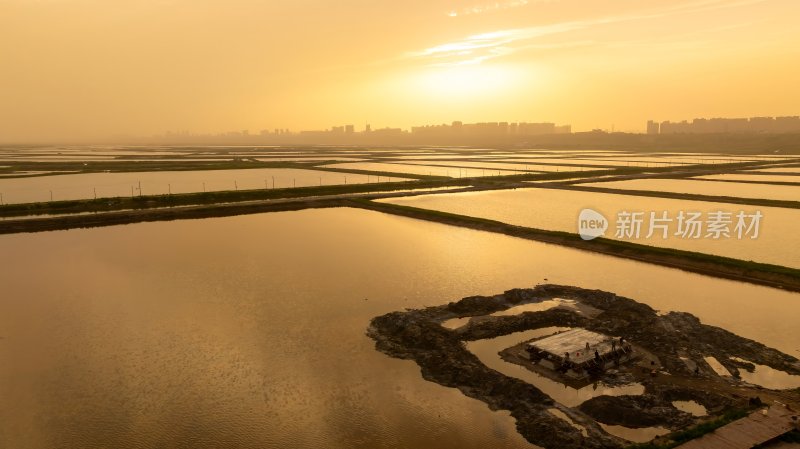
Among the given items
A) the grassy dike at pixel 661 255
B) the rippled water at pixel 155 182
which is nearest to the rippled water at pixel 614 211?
the grassy dike at pixel 661 255

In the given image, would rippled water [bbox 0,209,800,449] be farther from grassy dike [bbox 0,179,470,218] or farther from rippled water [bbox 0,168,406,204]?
rippled water [bbox 0,168,406,204]

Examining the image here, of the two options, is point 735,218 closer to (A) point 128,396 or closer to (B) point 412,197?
(B) point 412,197

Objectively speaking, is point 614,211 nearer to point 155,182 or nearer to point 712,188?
point 712,188

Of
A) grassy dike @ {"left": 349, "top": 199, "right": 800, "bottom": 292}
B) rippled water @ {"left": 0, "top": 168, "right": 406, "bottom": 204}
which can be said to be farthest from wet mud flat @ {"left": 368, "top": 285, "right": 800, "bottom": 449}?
rippled water @ {"left": 0, "top": 168, "right": 406, "bottom": 204}

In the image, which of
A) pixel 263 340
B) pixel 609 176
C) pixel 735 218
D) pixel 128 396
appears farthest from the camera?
pixel 609 176

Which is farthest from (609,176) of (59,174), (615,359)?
(59,174)
